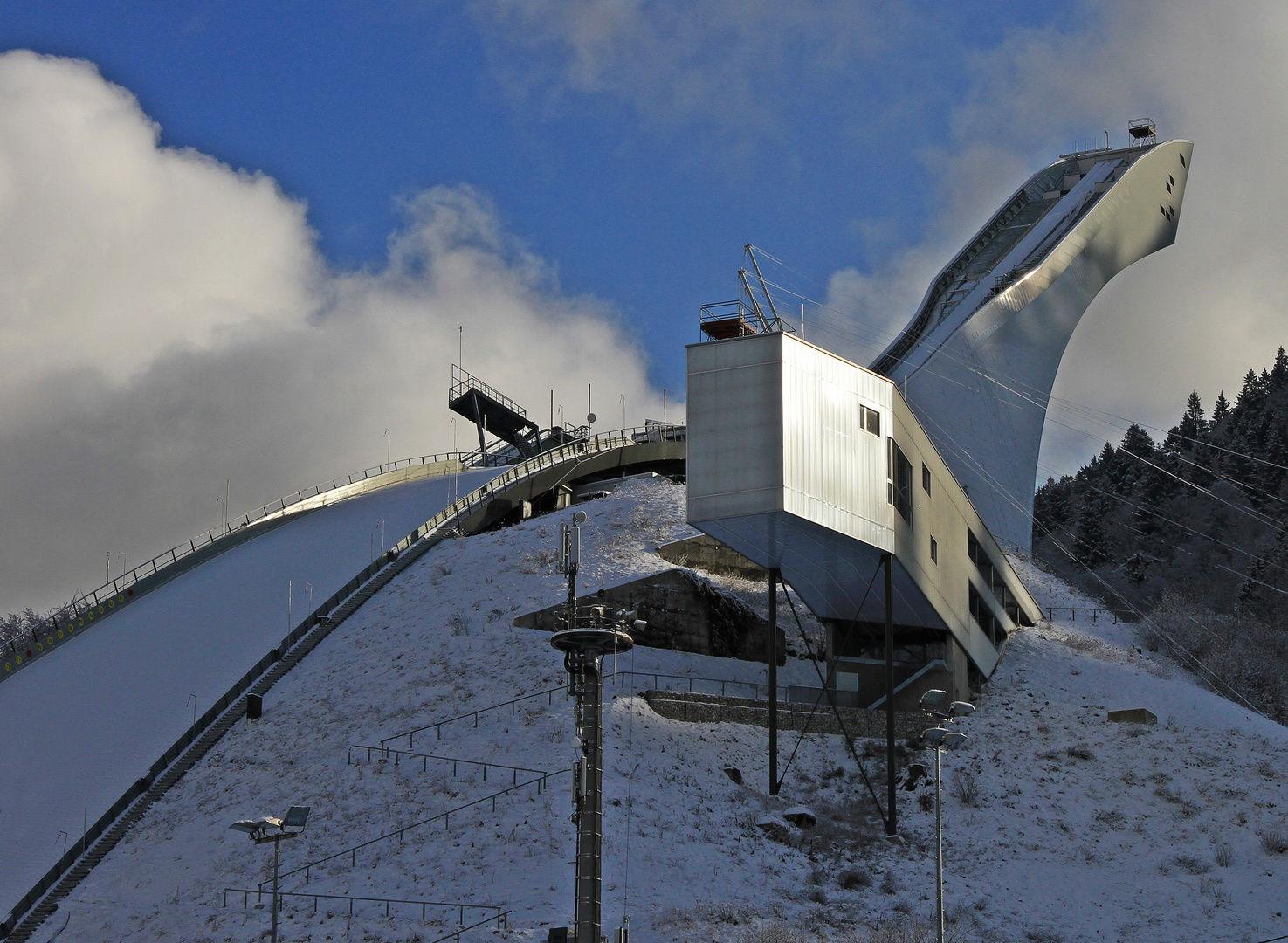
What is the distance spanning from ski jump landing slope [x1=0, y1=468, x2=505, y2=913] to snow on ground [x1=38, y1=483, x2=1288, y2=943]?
6.64 feet

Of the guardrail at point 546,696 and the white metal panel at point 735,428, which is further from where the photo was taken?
the guardrail at point 546,696

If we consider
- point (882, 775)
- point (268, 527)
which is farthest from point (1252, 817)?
point (268, 527)

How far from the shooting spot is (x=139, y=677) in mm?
36594

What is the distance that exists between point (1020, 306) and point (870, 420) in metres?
30.4

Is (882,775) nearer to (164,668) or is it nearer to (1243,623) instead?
(164,668)

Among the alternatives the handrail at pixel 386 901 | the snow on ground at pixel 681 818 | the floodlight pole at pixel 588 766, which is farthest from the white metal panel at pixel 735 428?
the handrail at pixel 386 901

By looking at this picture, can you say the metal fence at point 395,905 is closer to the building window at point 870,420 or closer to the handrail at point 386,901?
the handrail at point 386,901

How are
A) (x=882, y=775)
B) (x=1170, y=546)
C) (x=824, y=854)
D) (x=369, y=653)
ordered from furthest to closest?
(x=1170, y=546)
(x=369, y=653)
(x=882, y=775)
(x=824, y=854)

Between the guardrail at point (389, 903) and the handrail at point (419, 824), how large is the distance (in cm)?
33

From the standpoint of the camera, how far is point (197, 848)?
26750mm

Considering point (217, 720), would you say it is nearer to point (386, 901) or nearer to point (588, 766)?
point (386, 901)

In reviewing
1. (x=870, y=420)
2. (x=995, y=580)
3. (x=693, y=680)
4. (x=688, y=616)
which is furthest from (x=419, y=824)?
(x=995, y=580)

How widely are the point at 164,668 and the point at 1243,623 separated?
1655 inches

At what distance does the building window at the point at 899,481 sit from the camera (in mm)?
31625
